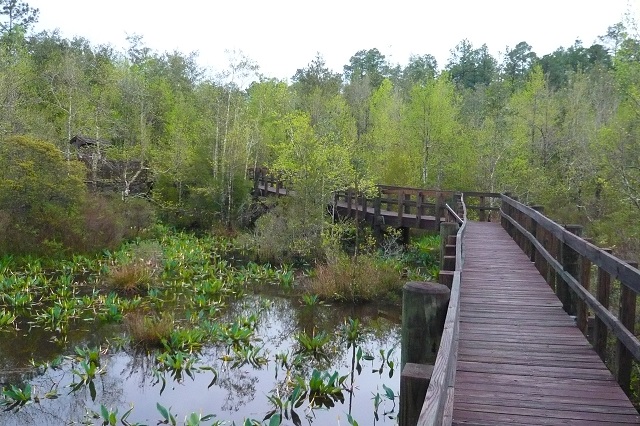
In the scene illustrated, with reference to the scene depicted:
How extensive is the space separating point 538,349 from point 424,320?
1.88 metres

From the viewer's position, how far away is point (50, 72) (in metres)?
27.9

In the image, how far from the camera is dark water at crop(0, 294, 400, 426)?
8.23m

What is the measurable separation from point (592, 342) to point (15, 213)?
17451mm

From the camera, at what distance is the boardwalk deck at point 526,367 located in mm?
3944

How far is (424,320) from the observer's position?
4.07 metres

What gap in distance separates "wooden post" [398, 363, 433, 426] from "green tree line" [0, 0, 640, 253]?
44.6ft

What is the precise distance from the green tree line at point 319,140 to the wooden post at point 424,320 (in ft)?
41.2

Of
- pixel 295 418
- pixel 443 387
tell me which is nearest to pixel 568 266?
pixel 295 418

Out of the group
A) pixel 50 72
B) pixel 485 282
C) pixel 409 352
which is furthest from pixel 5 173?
pixel 409 352

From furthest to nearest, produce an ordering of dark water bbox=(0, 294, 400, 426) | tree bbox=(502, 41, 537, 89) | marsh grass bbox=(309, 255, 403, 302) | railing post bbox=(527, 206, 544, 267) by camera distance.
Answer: tree bbox=(502, 41, 537, 89), marsh grass bbox=(309, 255, 403, 302), railing post bbox=(527, 206, 544, 267), dark water bbox=(0, 294, 400, 426)

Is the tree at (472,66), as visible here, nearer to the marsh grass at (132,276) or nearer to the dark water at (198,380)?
the marsh grass at (132,276)

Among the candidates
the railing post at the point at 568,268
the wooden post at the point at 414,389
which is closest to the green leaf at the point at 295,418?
the railing post at the point at 568,268

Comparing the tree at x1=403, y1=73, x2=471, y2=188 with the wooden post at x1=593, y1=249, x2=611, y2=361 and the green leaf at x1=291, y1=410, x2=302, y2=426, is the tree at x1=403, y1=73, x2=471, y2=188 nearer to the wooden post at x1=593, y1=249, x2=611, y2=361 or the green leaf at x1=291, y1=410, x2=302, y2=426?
the green leaf at x1=291, y1=410, x2=302, y2=426

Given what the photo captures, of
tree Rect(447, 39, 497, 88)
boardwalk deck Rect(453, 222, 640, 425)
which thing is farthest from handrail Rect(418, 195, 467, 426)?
tree Rect(447, 39, 497, 88)
